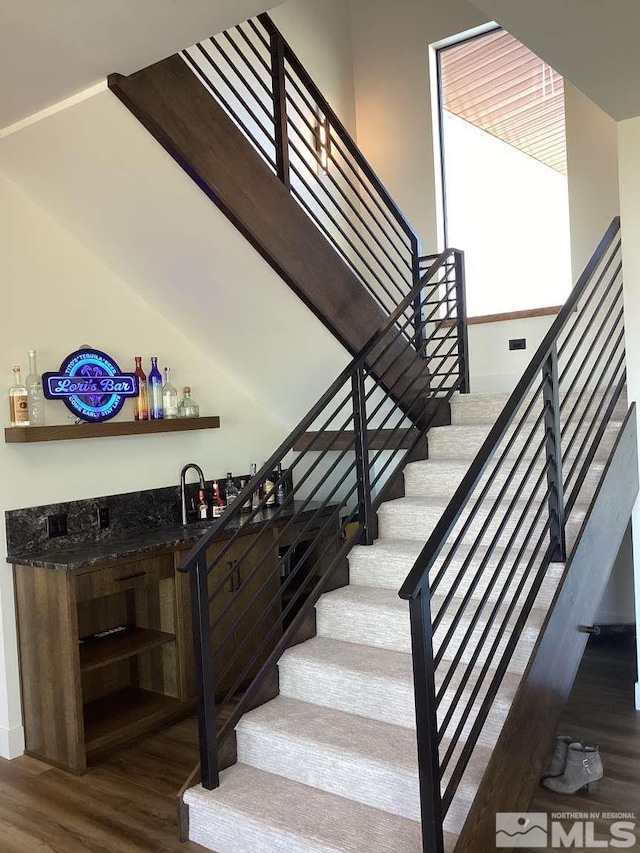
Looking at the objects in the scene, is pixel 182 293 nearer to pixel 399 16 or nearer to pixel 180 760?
pixel 180 760

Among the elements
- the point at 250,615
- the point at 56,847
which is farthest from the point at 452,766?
the point at 250,615

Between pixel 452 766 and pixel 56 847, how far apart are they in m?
1.42

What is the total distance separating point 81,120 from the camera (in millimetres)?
2861

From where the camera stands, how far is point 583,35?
2312 mm

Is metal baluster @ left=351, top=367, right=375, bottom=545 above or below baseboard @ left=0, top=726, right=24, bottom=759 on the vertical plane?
above

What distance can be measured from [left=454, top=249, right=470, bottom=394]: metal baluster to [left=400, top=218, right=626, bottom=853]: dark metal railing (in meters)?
0.76

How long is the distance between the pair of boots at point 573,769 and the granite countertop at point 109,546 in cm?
146

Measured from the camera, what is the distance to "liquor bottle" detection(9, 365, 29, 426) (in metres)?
3.34

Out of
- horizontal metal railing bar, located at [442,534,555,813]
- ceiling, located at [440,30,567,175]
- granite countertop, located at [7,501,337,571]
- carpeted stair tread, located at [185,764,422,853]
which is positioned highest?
ceiling, located at [440,30,567,175]

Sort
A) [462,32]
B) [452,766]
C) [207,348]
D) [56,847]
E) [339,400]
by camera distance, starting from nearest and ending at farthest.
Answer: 1. [452,766]
2. [56,847]
3. [207,348]
4. [339,400]
5. [462,32]

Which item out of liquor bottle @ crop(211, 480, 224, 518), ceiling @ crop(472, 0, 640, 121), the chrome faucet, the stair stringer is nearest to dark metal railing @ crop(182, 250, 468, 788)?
liquor bottle @ crop(211, 480, 224, 518)

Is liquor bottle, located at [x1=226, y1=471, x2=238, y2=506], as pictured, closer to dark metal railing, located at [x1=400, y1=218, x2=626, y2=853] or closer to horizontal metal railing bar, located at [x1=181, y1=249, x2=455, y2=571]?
horizontal metal railing bar, located at [x1=181, y1=249, x2=455, y2=571]

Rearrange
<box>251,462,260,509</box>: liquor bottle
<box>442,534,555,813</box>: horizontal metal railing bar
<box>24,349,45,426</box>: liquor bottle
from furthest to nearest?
1. <box>251,462,260,509</box>: liquor bottle
2. <box>24,349,45,426</box>: liquor bottle
3. <box>442,534,555,813</box>: horizontal metal railing bar

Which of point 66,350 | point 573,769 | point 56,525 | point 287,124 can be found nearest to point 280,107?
point 287,124
